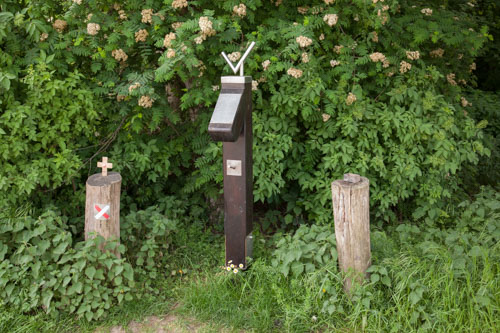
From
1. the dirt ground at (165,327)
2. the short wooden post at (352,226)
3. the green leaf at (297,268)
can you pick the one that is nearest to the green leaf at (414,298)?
the short wooden post at (352,226)

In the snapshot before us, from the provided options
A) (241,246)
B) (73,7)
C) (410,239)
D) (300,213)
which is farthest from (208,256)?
(73,7)

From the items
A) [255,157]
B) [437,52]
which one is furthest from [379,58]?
[255,157]

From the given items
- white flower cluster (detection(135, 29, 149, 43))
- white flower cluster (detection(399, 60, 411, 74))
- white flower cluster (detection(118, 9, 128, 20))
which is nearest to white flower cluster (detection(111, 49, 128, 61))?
white flower cluster (detection(135, 29, 149, 43))

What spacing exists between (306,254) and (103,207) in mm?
1566

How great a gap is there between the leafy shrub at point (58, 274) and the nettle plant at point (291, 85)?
3.73 ft

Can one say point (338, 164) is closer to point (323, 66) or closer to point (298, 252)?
point (323, 66)

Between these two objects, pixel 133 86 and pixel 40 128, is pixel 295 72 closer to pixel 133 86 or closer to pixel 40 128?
pixel 133 86

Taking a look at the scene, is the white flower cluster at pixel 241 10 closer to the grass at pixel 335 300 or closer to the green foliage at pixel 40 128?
the green foliage at pixel 40 128

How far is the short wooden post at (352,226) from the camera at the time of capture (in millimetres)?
3322

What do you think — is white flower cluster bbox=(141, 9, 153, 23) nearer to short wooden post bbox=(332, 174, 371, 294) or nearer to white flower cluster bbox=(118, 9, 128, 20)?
white flower cluster bbox=(118, 9, 128, 20)

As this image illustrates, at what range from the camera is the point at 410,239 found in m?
4.44

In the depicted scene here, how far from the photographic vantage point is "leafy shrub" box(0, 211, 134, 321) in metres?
3.38

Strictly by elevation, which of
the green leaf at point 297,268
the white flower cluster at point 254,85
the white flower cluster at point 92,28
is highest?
the white flower cluster at point 92,28

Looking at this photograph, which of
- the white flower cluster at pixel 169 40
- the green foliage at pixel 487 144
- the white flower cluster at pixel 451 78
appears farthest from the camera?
the green foliage at pixel 487 144
